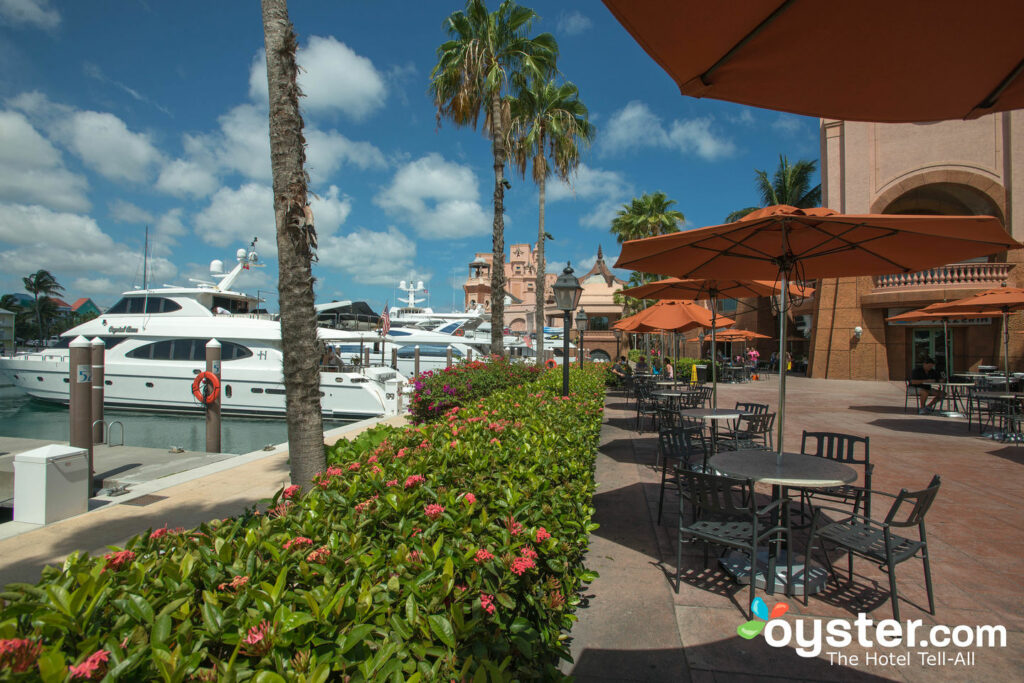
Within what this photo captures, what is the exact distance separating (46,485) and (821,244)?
8092 millimetres

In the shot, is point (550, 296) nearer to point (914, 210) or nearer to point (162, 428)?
point (914, 210)

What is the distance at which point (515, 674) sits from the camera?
5.00 ft

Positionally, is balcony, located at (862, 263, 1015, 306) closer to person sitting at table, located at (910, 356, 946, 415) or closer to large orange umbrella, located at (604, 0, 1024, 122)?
person sitting at table, located at (910, 356, 946, 415)

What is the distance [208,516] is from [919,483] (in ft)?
28.6

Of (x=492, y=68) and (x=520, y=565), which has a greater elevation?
(x=492, y=68)

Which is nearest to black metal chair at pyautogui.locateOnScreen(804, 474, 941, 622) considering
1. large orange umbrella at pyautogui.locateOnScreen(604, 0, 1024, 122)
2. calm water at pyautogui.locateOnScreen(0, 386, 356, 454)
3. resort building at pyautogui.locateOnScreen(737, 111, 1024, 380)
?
large orange umbrella at pyautogui.locateOnScreen(604, 0, 1024, 122)

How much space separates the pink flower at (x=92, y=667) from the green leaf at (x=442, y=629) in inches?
30.8

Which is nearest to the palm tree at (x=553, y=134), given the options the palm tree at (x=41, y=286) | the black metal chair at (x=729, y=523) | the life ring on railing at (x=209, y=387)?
the life ring on railing at (x=209, y=387)

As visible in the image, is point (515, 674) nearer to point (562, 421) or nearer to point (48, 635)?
point (48, 635)

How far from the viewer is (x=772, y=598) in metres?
3.61

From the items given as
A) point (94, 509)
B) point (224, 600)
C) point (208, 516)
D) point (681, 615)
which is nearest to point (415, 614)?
point (224, 600)

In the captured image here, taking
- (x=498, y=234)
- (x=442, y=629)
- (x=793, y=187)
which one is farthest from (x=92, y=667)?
(x=793, y=187)

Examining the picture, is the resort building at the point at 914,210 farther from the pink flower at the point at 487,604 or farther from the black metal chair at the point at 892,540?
the pink flower at the point at 487,604

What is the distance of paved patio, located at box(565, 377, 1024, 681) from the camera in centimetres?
285
